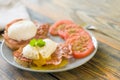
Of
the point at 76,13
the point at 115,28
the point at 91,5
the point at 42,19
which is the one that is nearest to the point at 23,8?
the point at 42,19

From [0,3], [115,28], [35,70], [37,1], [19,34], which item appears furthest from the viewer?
[37,1]

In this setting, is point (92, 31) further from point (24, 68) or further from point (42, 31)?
point (24, 68)

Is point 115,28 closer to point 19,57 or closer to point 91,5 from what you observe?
point 91,5

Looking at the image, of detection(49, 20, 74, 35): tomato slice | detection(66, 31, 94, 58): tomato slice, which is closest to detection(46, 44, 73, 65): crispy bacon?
detection(66, 31, 94, 58): tomato slice

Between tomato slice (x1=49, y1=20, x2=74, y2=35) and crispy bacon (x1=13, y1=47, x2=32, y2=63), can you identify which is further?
tomato slice (x1=49, y1=20, x2=74, y2=35)

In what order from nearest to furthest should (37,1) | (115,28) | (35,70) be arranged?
(35,70) → (115,28) → (37,1)

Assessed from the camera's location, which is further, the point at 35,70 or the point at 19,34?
the point at 19,34

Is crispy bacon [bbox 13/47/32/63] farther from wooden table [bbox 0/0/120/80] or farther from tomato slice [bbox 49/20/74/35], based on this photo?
tomato slice [bbox 49/20/74/35]

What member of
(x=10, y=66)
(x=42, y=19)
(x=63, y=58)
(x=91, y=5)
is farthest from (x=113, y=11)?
(x=10, y=66)
